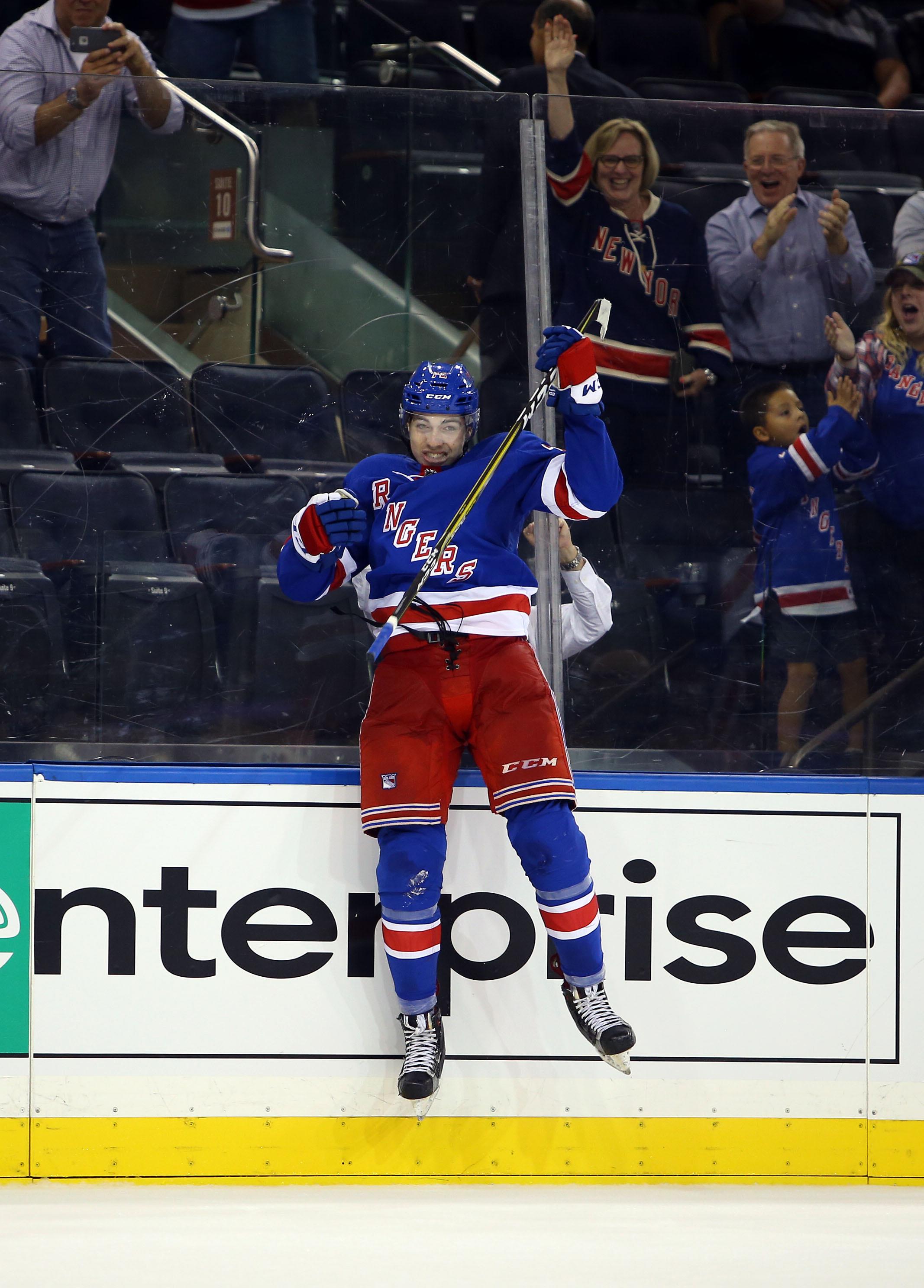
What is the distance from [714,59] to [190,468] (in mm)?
4064

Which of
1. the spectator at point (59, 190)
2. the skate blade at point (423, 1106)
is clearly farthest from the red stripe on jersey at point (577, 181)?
the skate blade at point (423, 1106)

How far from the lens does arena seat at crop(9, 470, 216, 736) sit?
2957 millimetres

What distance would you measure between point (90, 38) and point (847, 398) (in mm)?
1980

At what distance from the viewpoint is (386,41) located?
16.9ft

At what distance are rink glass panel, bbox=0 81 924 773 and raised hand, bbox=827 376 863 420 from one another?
0.60 feet

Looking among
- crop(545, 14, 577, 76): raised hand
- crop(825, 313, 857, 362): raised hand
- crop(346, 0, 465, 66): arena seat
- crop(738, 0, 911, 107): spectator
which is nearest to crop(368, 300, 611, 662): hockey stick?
crop(825, 313, 857, 362): raised hand

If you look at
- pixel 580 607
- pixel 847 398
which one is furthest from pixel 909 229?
pixel 580 607

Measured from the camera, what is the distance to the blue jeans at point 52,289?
119 inches

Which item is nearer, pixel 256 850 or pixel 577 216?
pixel 256 850

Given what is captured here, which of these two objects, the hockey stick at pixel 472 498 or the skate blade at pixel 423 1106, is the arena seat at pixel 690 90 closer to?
the hockey stick at pixel 472 498

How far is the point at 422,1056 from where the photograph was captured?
281 cm

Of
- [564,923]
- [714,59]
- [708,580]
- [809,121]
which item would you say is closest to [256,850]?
[564,923]

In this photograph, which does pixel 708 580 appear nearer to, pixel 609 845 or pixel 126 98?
pixel 609 845

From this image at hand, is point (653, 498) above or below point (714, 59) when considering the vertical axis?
below
